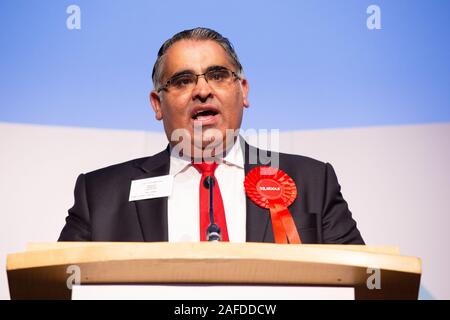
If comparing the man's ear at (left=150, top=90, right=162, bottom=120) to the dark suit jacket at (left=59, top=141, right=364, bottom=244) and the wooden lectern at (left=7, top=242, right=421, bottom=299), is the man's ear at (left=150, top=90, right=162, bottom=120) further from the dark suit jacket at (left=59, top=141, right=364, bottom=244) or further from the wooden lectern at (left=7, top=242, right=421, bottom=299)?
the wooden lectern at (left=7, top=242, right=421, bottom=299)

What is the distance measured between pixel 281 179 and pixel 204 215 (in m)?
0.31

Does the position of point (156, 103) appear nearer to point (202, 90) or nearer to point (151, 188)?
point (202, 90)

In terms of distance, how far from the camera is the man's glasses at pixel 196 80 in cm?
217

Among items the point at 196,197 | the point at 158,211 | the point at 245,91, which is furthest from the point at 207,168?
the point at 245,91

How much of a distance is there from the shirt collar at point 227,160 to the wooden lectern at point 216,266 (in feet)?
3.29

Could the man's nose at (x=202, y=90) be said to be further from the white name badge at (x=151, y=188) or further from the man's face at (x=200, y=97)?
the white name badge at (x=151, y=188)

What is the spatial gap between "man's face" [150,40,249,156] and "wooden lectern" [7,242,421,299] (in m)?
1.06

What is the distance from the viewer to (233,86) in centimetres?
221

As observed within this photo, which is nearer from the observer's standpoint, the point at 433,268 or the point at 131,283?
the point at 131,283

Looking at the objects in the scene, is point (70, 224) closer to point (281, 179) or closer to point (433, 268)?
point (281, 179)

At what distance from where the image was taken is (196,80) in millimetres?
2168

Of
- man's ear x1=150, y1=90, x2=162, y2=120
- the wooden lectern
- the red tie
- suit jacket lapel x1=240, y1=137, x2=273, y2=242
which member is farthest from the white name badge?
the wooden lectern

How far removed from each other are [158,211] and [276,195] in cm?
34

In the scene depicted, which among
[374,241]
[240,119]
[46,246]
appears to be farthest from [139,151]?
[46,246]
